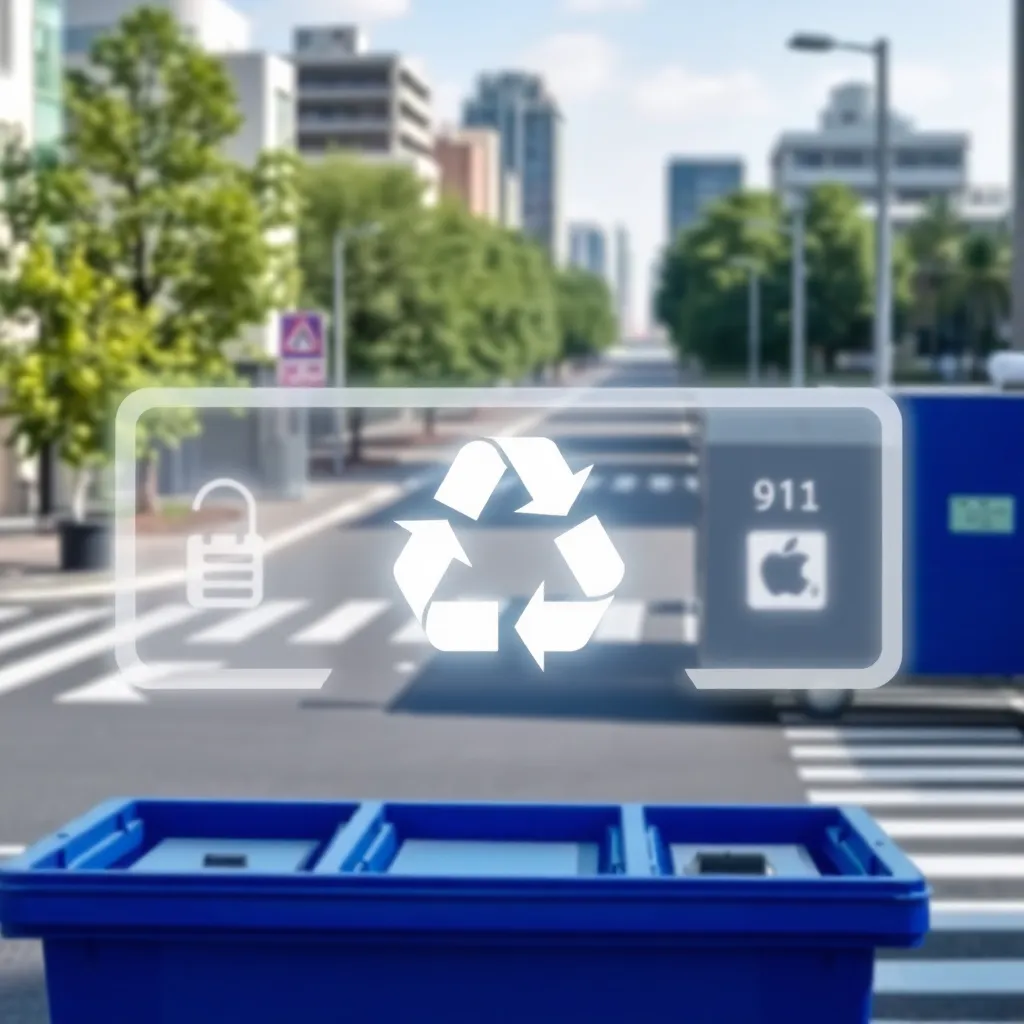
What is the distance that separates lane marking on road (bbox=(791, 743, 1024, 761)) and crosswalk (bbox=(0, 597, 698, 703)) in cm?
528

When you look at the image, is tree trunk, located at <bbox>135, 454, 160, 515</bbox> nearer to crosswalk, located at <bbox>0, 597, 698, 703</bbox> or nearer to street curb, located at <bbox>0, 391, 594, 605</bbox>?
street curb, located at <bbox>0, 391, 594, 605</bbox>

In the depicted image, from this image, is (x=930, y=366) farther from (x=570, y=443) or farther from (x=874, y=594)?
(x=874, y=594)

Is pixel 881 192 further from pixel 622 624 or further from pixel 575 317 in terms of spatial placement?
pixel 575 317

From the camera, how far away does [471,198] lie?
18600cm

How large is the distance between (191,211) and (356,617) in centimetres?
1531

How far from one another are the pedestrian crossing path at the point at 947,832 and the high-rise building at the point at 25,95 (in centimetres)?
2438

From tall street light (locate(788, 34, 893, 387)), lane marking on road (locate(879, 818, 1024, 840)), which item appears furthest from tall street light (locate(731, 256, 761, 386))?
lane marking on road (locate(879, 818, 1024, 840))

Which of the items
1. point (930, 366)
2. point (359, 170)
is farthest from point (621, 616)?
point (930, 366)

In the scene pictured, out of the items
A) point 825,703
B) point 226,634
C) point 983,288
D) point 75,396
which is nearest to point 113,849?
point 825,703

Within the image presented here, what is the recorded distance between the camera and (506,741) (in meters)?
17.3

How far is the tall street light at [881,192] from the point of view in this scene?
31.7 m

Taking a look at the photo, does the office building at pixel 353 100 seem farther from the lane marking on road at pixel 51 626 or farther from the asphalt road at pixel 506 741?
the asphalt road at pixel 506 741

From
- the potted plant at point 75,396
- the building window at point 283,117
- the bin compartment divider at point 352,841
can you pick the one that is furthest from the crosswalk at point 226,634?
the building window at point 283,117

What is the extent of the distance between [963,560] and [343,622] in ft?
33.6
